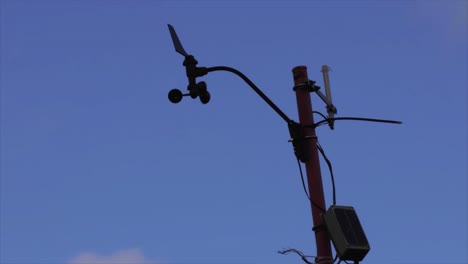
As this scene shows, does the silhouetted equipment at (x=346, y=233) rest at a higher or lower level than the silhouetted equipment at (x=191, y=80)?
lower

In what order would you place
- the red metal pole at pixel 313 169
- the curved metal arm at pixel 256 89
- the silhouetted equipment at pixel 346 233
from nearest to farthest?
the silhouetted equipment at pixel 346 233 → the red metal pole at pixel 313 169 → the curved metal arm at pixel 256 89

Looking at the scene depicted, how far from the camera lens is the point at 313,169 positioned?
9.46 meters

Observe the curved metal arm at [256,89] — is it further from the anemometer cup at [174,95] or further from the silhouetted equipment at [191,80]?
the anemometer cup at [174,95]

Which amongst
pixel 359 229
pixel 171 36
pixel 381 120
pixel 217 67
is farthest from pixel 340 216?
pixel 171 36

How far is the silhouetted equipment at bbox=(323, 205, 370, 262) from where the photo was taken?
28.4 feet

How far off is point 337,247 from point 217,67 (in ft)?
8.70

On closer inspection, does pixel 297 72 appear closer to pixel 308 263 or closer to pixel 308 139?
pixel 308 139

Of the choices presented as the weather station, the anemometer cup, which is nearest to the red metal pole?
the weather station

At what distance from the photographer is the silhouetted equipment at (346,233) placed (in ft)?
28.4

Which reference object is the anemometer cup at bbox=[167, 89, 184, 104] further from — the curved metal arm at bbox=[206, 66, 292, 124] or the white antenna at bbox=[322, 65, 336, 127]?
the white antenna at bbox=[322, 65, 336, 127]

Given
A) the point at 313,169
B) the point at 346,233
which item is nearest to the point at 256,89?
the point at 313,169

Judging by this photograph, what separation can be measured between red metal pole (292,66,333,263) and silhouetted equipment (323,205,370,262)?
19 cm

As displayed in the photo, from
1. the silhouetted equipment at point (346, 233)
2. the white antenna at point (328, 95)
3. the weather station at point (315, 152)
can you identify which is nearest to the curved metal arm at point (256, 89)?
the weather station at point (315, 152)

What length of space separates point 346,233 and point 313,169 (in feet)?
3.24
